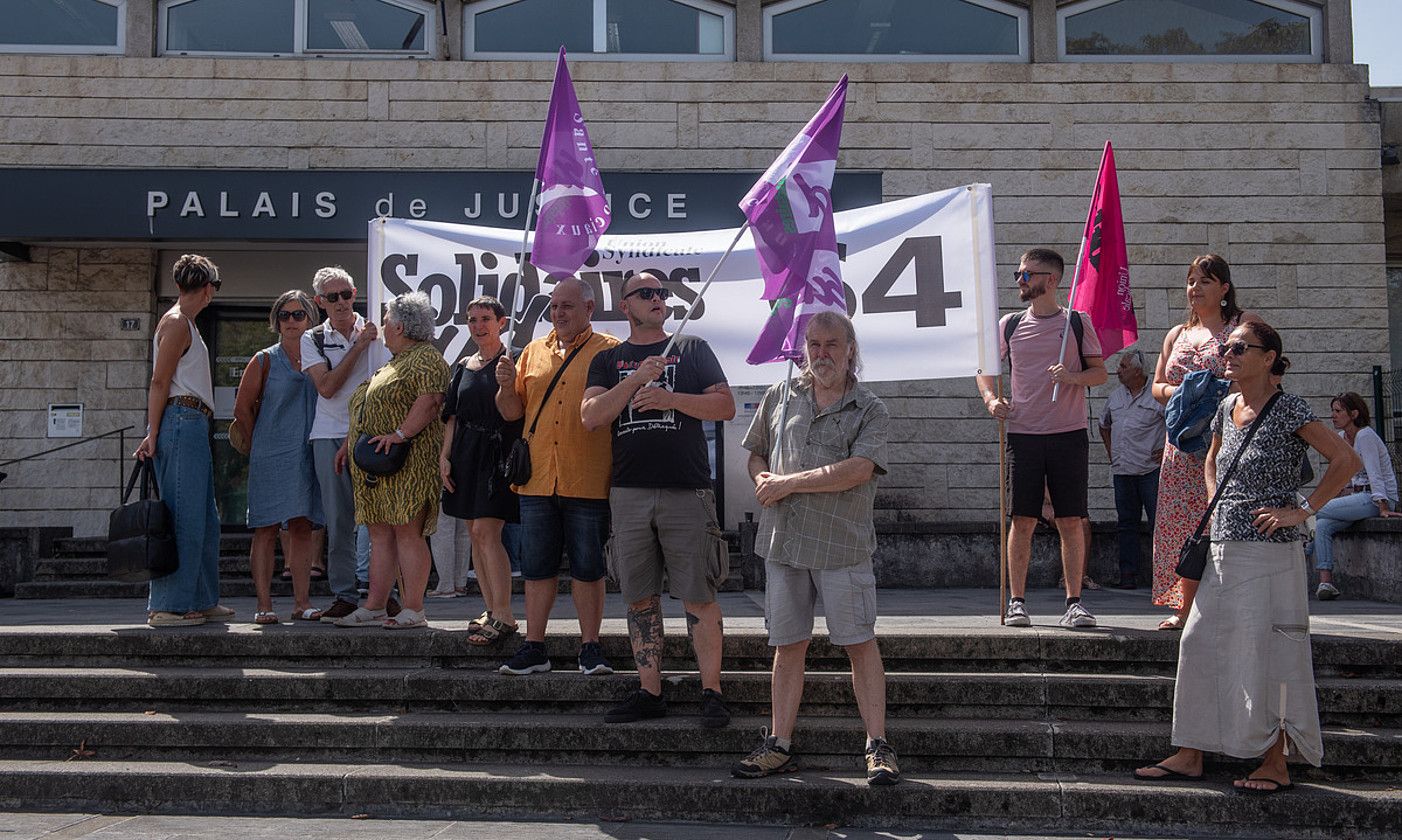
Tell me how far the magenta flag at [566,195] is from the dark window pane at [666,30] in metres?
6.39

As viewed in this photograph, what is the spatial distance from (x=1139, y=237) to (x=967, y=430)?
8.25 feet

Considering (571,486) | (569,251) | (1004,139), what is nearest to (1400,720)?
(571,486)

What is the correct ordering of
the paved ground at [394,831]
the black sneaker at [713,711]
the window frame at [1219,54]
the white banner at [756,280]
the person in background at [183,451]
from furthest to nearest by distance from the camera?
the window frame at [1219,54], the white banner at [756,280], the person in background at [183,451], the black sneaker at [713,711], the paved ground at [394,831]

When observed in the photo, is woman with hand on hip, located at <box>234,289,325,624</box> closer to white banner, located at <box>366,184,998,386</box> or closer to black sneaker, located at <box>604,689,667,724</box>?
white banner, located at <box>366,184,998,386</box>

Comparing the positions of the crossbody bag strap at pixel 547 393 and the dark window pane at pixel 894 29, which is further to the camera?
the dark window pane at pixel 894 29

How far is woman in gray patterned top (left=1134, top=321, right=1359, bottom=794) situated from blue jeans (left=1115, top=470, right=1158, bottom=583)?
453 centimetres

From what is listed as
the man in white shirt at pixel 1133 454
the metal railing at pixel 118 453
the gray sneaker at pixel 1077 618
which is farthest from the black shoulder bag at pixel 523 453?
the metal railing at pixel 118 453

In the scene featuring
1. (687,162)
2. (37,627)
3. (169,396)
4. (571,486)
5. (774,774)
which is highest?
(687,162)

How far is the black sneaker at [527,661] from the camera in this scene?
588 cm

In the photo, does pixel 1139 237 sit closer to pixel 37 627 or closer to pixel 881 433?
pixel 881 433

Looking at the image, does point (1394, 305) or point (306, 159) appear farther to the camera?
point (1394, 305)

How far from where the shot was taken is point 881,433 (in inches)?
201

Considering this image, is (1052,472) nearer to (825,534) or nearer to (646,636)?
(825,534)

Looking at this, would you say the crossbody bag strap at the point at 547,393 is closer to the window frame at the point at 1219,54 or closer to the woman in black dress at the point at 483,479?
the woman in black dress at the point at 483,479
